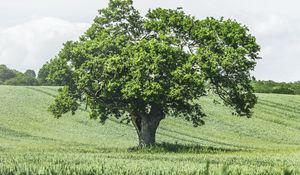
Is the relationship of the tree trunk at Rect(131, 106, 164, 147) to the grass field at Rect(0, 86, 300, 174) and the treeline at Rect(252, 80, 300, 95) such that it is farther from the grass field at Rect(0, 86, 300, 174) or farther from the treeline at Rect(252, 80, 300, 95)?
the treeline at Rect(252, 80, 300, 95)

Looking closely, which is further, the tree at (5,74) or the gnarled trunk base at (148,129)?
the tree at (5,74)

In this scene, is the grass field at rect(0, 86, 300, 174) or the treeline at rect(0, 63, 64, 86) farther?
the treeline at rect(0, 63, 64, 86)

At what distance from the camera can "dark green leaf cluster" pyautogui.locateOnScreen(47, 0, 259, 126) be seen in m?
37.0

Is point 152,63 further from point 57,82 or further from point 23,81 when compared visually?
point 23,81

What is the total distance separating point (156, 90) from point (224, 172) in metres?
26.2

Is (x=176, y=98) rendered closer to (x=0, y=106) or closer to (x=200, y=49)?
(x=200, y=49)

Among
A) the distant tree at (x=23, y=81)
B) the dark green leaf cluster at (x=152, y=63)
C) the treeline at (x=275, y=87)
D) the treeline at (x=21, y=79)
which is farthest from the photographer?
→ the distant tree at (x=23, y=81)

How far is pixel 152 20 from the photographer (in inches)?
1601

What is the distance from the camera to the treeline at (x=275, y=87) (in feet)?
341

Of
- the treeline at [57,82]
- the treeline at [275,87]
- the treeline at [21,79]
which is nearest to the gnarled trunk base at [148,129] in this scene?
the treeline at [57,82]

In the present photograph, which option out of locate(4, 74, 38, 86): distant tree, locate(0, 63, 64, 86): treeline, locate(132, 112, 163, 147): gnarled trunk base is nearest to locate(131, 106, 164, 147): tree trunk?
locate(132, 112, 163, 147): gnarled trunk base

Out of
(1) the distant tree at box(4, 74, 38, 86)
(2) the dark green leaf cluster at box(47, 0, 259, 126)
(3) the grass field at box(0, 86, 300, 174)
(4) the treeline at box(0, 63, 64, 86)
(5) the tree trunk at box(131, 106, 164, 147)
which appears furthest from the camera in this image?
(1) the distant tree at box(4, 74, 38, 86)

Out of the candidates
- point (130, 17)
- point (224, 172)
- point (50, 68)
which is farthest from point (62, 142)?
point (224, 172)

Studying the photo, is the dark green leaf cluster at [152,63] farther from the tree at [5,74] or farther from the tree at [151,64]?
the tree at [5,74]
